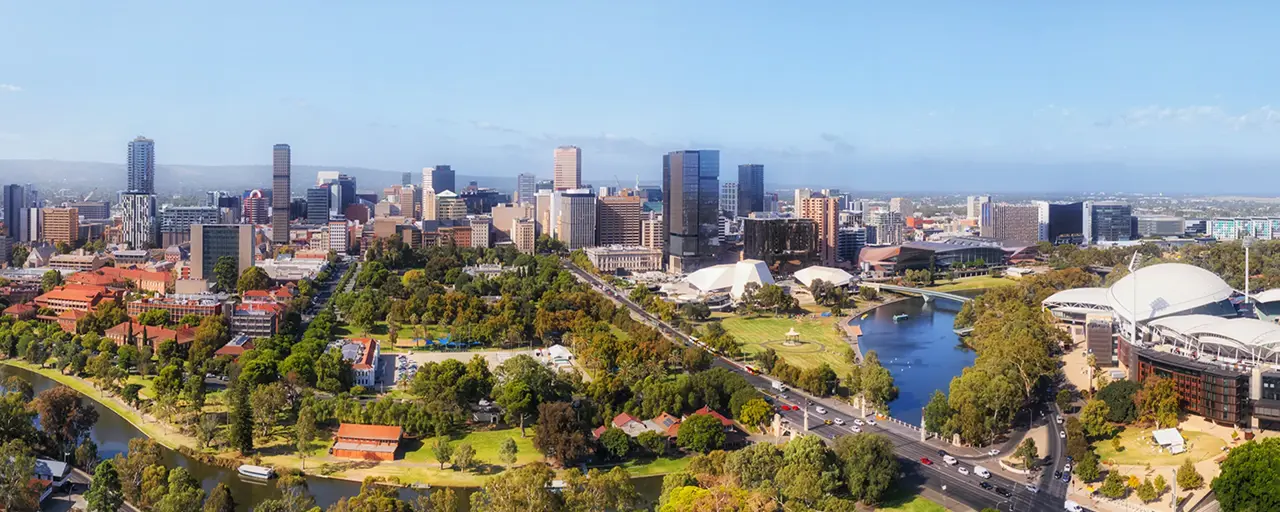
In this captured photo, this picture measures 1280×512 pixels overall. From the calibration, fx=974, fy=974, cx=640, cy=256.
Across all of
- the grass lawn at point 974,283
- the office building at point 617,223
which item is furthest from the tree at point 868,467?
the office building at point 617,223

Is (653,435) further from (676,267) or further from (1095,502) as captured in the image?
(676,267)

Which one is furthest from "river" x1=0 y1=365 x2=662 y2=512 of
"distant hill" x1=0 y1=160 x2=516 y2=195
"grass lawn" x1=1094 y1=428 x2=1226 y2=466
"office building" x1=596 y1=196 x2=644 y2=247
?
"distant hill" x1=0 y1=160 x2=516 y2=195

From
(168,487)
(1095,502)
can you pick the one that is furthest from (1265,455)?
(168,487)

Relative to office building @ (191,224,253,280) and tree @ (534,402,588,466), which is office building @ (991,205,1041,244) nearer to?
office building @ (191,224,253,280)

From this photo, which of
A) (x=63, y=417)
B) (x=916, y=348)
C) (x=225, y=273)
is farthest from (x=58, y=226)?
(x=916, y=348)

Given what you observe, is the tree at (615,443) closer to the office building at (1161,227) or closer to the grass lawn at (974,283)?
the grass lawn at (974,283)
